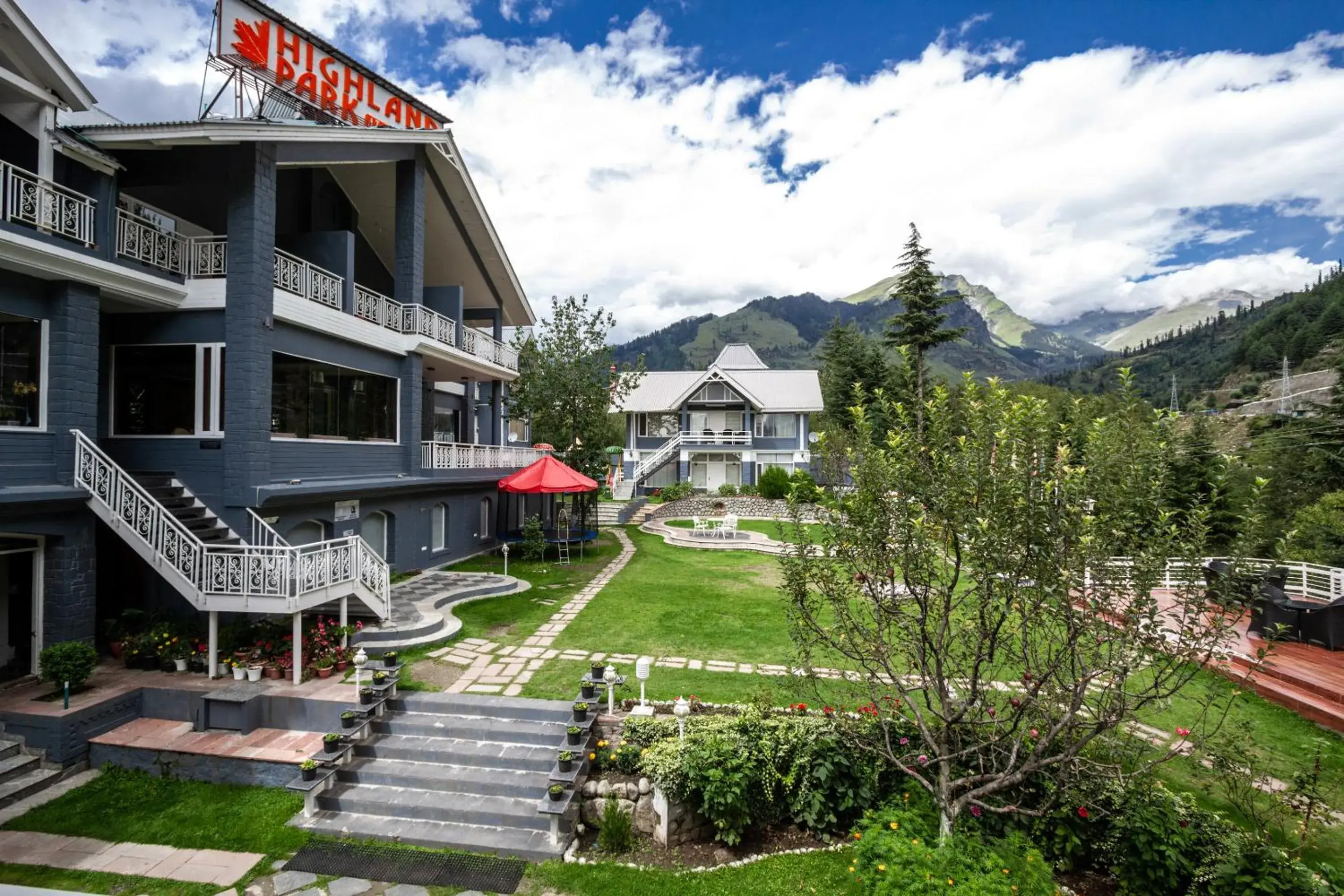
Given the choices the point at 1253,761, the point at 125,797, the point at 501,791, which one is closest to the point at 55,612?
the point at 125,797

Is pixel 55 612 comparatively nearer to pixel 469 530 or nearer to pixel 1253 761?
pixel 469 530

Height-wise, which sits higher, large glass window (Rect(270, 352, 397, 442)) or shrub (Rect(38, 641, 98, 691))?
large glass window (Rect(270, 352, 397, 442))

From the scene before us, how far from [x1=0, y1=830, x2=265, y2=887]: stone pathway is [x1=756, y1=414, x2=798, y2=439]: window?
36.5 metres

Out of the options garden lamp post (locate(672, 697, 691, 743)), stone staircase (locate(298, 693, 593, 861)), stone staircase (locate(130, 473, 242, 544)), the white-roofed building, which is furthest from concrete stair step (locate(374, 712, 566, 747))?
the white-roofed building

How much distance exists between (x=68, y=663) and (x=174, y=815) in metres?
2.92

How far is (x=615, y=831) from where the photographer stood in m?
6.50

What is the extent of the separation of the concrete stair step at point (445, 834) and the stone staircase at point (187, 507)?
5.51 meters

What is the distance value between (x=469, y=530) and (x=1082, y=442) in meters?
17.2

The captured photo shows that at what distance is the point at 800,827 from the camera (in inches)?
266

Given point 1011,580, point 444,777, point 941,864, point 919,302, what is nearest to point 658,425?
point 919,302

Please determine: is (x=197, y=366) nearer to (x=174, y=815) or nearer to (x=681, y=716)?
(x=174, y=815)

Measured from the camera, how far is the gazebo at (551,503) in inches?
643

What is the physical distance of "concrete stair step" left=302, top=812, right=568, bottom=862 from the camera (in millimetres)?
6297

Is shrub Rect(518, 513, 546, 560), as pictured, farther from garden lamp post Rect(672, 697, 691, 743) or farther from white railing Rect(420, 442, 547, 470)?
garden lamp post Rect(672, 697, 691, 743)
